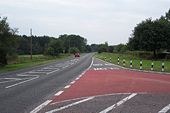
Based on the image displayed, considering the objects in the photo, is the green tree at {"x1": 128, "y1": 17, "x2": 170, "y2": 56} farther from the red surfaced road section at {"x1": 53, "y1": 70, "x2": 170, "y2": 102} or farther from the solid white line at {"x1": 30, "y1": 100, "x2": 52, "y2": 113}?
the solid white line at {"x1": 30, "y1": 100, "x2": 52, "y2": 113}

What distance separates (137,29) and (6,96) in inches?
2891

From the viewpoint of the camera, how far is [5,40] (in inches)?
1764

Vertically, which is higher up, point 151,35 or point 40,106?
point 151,35

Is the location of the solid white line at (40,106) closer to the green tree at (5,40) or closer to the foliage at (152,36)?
the green tree at (5,40)

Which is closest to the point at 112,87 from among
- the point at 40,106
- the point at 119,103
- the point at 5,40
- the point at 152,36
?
the point at 119,103

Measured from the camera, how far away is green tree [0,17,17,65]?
1742 inches

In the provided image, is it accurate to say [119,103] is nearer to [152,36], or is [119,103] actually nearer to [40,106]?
[40,106]

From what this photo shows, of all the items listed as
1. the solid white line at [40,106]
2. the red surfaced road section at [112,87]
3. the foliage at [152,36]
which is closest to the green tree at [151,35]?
the foliage at [152,36]

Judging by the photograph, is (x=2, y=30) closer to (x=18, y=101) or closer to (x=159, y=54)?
(x=18, y=101)

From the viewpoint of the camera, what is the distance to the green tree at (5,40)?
44.2 metres

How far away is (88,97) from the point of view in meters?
13.3

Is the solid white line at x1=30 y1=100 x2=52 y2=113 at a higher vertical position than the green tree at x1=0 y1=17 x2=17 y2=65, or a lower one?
lower

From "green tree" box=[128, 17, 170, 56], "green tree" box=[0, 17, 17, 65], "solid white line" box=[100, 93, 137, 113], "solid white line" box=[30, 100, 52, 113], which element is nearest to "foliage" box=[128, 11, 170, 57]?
"green tree" box=[128, 17, 170, 56]

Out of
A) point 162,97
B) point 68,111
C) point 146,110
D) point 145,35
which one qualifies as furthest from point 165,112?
point 145,35
